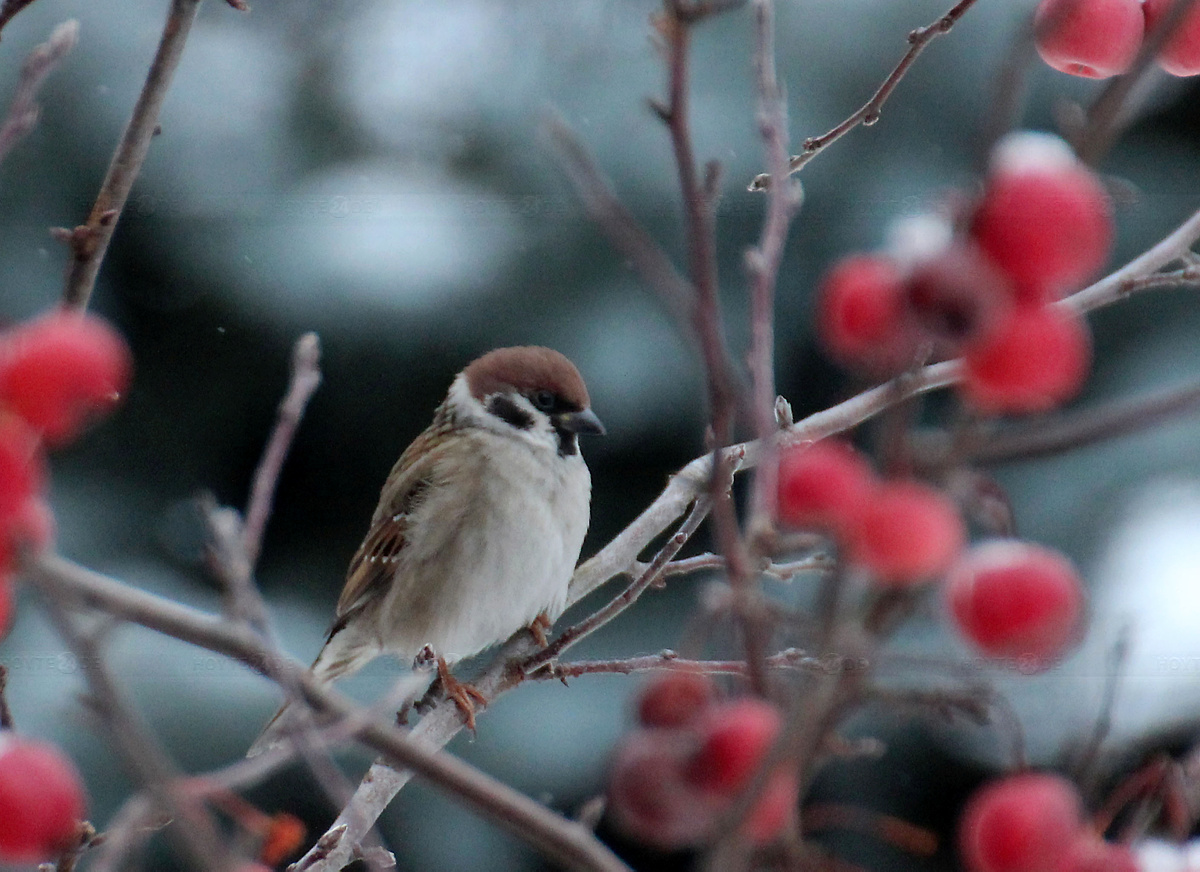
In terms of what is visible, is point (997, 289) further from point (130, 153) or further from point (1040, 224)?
point (130, 153)

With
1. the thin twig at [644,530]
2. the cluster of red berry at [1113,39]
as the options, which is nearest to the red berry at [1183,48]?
the cluster of red berry at [1113,39]

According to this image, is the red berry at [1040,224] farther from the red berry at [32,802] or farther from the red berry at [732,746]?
the red berry at [32,802]

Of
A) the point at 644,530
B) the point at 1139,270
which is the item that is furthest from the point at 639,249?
the point at 644,530

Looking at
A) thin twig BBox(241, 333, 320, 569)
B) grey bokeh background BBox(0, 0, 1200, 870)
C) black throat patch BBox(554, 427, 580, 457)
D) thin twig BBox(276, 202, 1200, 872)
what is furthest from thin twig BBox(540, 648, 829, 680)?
grey bokeh background BBox(0, 0, 1200, 870)

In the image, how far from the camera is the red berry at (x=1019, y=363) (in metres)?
0.45

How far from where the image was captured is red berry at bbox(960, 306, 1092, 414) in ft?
1.49

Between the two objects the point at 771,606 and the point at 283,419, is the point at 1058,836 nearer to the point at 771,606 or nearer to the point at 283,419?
the point at 771,606

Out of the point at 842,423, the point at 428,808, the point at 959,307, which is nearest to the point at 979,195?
the point at 959,307

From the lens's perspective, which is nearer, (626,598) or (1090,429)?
(1090,429)

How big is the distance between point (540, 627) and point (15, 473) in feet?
5.25

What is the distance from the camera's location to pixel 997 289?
0.44 meters

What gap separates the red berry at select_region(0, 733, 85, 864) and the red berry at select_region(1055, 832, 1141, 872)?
1.38ft

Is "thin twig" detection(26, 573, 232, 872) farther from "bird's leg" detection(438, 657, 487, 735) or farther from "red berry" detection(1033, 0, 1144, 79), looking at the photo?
"bird's leg" detection(438, 657, 487, 735)

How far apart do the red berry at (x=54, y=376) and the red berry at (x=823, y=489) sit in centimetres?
28
